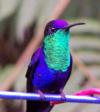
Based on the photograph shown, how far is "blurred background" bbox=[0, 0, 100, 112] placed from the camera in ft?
9.85

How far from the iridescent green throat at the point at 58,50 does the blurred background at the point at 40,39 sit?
0.86 meters

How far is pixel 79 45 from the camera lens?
10.5 feet

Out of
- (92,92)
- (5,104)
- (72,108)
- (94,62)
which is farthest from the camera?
(5,104)

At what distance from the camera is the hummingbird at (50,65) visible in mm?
1914

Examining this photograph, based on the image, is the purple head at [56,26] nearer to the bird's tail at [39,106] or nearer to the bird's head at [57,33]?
the bird's head at [57,33]

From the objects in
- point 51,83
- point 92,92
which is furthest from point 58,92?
point 92,92

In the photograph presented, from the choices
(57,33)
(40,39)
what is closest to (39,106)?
(57,33)

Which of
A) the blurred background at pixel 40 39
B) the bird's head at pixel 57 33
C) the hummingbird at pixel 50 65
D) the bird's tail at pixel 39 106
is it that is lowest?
the blurred background at pixel 40 39

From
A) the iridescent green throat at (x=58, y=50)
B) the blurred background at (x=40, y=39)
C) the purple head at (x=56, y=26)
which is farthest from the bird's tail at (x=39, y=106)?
the blurred background at (x=40, y=39)

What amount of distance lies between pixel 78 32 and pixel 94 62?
0.70 ft

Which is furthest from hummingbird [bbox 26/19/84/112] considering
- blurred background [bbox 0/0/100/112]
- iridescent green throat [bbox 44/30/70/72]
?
blurred background [bbox 0/0/100/112]

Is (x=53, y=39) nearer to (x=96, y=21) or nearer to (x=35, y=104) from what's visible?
(x=35, y=104)

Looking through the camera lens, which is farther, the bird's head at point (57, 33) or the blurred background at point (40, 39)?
the blurred background at point (40, 39)

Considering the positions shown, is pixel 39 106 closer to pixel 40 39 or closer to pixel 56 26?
pixel 56 26
